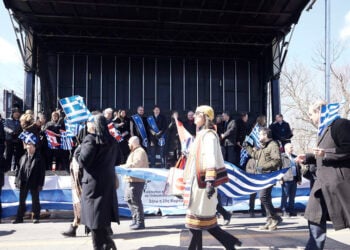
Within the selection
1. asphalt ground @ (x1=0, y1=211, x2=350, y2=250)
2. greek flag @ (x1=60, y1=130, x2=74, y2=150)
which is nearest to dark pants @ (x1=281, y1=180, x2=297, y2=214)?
asphalt ground @ (x1=0, y1=211, x2=350, y2=250)

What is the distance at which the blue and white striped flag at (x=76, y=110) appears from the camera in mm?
7005

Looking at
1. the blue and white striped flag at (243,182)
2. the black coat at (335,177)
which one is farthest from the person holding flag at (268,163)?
the black coat at (335,177)

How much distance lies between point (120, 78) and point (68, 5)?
14.2ft

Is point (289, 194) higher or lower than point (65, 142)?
lower

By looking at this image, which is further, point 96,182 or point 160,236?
point 160,236

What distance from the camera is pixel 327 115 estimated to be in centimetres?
466

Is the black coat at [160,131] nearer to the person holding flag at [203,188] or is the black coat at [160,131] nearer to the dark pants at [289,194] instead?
the dark pants at [289,194]

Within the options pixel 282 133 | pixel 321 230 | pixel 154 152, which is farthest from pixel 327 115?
pixel 154 152

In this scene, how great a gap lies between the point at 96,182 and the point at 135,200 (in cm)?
282

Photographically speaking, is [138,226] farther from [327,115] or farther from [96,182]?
[327,115]

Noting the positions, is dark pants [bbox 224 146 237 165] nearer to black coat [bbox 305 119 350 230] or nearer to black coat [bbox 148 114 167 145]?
black coat [bbox 148 114 167 145]

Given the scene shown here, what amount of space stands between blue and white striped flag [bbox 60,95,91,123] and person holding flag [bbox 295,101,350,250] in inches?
155

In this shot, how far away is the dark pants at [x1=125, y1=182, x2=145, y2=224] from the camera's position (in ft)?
25.8

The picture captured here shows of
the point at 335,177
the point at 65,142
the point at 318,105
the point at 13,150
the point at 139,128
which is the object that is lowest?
the point at 335,177
